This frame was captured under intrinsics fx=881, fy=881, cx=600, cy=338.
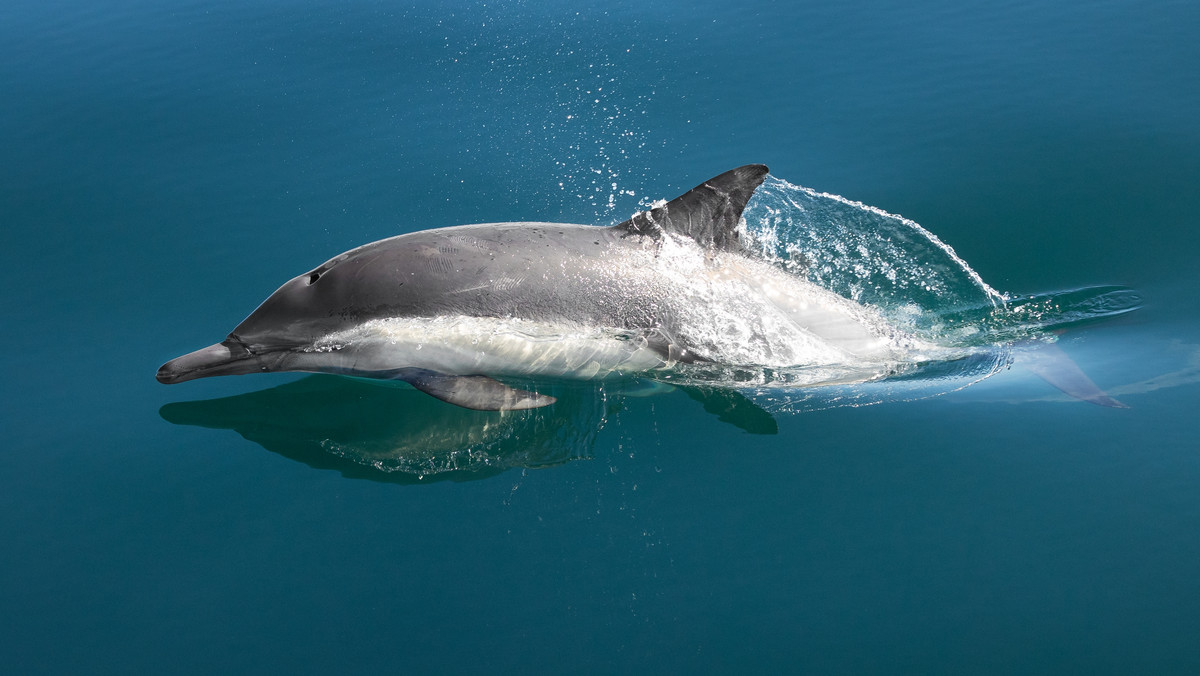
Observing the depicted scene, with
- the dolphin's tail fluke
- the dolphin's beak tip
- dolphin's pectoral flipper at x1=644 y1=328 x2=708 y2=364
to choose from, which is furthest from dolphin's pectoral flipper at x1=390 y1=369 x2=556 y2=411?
the dolphin's tail fluke

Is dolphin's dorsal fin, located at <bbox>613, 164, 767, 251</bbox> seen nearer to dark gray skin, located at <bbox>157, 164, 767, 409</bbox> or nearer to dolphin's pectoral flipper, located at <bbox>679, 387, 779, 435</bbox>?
dark gray skin, located at <bbox>157, 164, 767, 409</bbox>

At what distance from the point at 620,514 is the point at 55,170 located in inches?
241

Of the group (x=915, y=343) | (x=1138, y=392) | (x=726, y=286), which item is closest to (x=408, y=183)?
(x=726, y=286)

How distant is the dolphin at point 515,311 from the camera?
4.96 m

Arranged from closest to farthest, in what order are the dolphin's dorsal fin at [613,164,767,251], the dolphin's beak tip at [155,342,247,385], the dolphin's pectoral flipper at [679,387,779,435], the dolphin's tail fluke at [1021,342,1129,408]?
the dolphin's pectoral flipper at [679,387,779,435]
the dolphin's tail fluke at [1021,342,1129,408]
the dolphin's beak tip at [155,342,247,385]
the dolphin's dorsal fin at [613,164,767,251]

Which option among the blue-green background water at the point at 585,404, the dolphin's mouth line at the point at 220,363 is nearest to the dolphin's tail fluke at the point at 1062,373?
the blue-green background water at the point at 585,404

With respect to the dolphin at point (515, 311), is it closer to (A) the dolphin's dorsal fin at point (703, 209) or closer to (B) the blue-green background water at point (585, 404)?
(A) the dolphin's dorsal fin at point (703, 209)

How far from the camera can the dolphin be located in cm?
496

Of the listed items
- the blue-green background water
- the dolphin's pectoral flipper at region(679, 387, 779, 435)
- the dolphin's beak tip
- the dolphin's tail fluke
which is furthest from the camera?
the dolphin's beak tip

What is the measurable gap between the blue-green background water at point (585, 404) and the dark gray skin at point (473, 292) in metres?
0.32

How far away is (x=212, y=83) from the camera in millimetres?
8523

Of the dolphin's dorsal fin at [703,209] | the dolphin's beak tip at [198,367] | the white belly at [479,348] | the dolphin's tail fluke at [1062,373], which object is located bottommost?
the dolphin's tail fluke at [1062,373]

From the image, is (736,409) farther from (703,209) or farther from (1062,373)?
(1062,373)

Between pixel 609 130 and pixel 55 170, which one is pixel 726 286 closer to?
pixel 609 130
